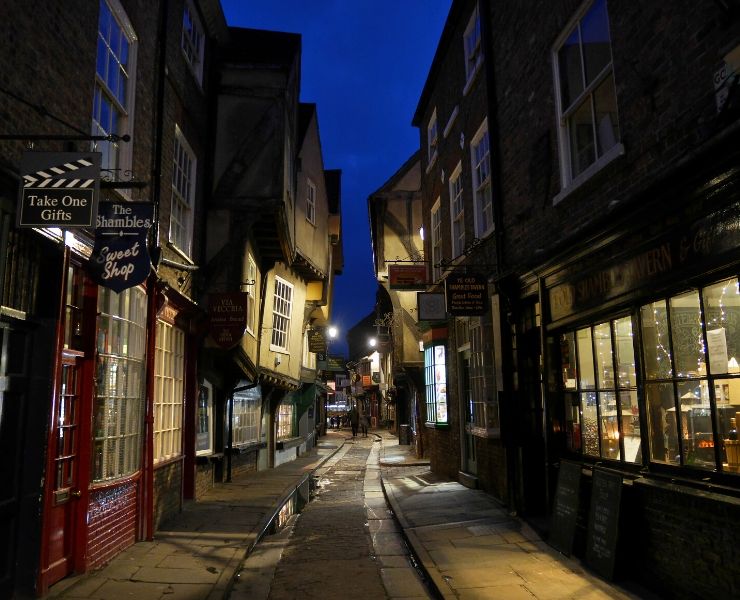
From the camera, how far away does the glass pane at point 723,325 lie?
4.73m

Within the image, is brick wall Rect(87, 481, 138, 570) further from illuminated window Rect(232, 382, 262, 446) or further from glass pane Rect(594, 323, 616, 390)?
illuminated window Rect(232, 382, 262, 446)

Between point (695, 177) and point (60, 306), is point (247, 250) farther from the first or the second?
point (695, 177)

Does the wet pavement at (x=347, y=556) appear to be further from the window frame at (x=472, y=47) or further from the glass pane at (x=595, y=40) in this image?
the window frame at (x=472, y=47)

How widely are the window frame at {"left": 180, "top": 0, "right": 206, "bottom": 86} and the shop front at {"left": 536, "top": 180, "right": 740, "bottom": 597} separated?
320 inches

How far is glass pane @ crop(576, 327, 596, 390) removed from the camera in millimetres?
7133

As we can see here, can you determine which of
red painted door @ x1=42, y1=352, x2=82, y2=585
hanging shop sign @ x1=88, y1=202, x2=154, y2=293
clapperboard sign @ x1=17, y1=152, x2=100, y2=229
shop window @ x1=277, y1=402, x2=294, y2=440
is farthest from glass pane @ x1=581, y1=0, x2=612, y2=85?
shop window @ x1=277, y1=402, x2=294, y2=440

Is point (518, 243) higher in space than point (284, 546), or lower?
higher

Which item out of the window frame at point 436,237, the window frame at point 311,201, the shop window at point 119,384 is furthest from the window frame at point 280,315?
the shop window at point 119,384

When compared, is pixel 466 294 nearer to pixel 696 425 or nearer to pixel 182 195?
pixel 696 425

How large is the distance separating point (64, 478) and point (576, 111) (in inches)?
290

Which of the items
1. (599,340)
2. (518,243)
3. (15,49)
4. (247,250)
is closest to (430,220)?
(247,250)

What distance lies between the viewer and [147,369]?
317 inches

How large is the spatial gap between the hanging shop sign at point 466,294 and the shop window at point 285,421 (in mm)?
10858

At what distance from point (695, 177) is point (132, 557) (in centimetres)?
719
